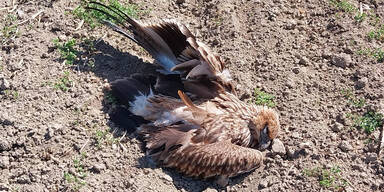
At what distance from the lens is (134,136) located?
6152 millimetres

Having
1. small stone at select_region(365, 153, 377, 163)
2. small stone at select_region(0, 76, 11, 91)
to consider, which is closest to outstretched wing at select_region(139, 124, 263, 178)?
small stone at select_region(365, 153, 377, 163)

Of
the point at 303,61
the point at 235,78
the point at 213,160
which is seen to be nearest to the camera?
the point at 213,160

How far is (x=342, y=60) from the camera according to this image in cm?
686

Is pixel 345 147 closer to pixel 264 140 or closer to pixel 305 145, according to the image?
pixel 305 145

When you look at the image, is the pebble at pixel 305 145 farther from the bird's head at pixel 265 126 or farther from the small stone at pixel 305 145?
the bird's head at pixel 265 126

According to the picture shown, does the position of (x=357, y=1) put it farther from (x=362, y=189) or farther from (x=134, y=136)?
(x=134, y=136)

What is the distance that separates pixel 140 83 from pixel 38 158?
1380 millimetres

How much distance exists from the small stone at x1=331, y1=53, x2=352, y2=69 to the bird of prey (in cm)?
116

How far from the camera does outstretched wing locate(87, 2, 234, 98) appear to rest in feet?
20.0

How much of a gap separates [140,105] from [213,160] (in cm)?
108

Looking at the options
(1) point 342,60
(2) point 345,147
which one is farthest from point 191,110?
(1) point 342,60

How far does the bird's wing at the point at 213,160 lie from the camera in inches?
230

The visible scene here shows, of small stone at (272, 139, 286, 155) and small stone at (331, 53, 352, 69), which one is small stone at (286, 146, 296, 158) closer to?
small stone at (272, 139, 286, 155)

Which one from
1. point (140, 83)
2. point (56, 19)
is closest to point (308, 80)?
point (140, 83)
